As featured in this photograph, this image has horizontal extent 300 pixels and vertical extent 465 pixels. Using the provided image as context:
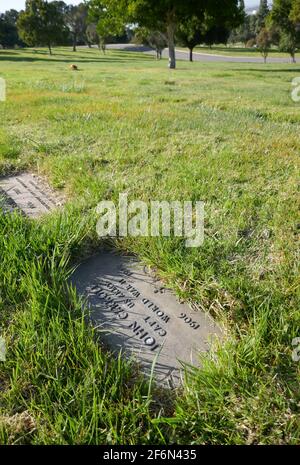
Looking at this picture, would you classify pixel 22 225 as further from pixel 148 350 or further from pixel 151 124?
pixel 151 124

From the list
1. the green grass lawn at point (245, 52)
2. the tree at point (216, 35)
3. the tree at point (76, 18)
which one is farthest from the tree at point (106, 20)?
the tree at point (76, 18)

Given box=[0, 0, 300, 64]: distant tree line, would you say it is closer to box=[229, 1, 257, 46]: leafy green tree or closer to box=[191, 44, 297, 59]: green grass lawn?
box=[191, 44, 297, 59]: green grass lawn

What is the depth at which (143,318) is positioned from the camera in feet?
6.77

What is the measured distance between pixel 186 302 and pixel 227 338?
39 cm

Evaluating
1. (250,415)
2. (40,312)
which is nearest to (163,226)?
(40,312)

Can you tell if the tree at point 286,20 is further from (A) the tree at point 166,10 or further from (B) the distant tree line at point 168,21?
(A) the tree at point 166,10

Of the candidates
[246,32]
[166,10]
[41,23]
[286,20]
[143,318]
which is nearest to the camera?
[143,318]

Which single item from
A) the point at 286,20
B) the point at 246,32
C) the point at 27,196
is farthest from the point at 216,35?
the point at 246,32

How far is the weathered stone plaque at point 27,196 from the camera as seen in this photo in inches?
127

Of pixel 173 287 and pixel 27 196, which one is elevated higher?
pixel 27 196

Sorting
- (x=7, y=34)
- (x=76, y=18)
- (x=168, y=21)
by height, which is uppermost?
(x=76, y=18)

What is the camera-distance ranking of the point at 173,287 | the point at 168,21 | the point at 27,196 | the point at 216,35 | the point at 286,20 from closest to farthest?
the point at 173,287, the point at 27,196, the point at 168,21, the point at 286,20, the point at 216,35

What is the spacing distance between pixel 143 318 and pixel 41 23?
5430cm

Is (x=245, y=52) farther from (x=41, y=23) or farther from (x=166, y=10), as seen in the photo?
(x=166, y=10)
